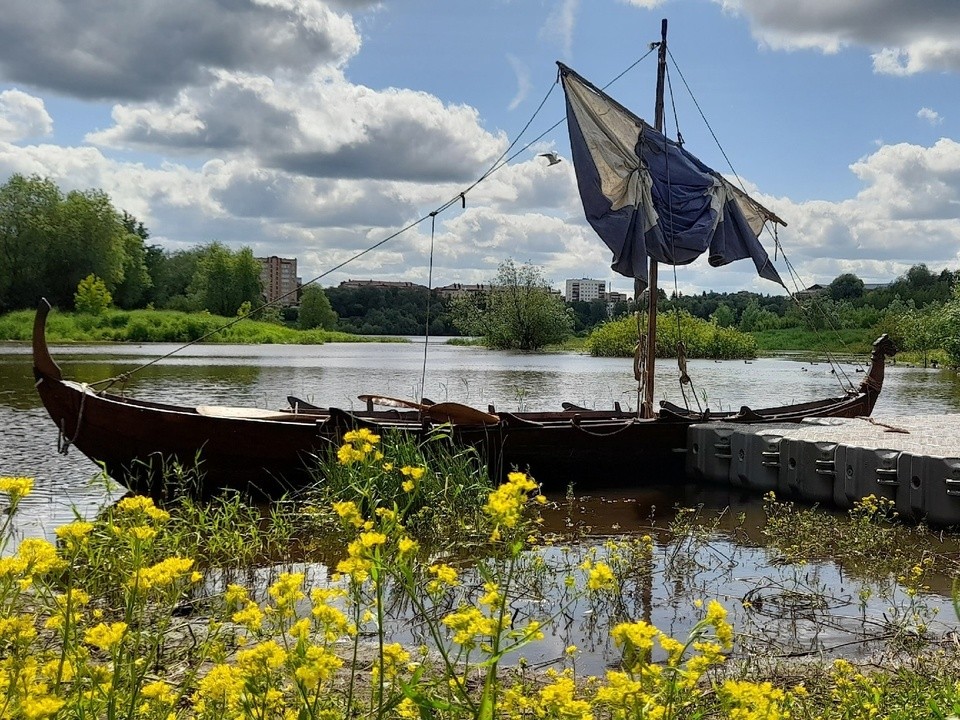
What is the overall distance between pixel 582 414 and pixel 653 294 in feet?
7.56

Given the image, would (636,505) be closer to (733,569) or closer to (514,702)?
(733,569)

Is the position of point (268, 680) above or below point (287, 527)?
above

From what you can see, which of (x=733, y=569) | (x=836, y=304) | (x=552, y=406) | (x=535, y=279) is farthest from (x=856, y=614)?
(x=836, y=304)

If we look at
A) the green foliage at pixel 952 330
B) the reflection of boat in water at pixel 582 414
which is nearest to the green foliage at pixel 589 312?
the green foliage at pixel 952 330

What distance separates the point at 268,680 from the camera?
252cm

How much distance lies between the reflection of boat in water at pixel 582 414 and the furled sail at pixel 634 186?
2 cm

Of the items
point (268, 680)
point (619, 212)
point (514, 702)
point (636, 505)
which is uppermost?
point (619, 212)

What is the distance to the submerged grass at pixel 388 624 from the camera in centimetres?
264

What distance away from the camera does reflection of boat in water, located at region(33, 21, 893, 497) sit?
10969mm

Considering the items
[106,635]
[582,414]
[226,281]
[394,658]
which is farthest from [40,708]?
[226,281]

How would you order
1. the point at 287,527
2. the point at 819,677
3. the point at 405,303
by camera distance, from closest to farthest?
the point at 819,677 < the point at 287,527 < the point at 405,303

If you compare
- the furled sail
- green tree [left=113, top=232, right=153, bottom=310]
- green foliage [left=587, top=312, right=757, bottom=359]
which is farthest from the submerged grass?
green tree [left=113, top=232, right=153, bottom=310]

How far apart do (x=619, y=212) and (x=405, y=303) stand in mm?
116788

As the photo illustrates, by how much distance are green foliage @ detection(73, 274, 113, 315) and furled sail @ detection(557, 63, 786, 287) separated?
6198 centimetres
